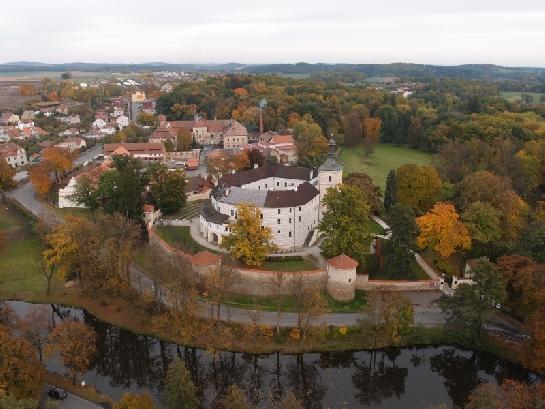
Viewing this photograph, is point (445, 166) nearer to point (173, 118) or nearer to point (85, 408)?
point (85, 408)

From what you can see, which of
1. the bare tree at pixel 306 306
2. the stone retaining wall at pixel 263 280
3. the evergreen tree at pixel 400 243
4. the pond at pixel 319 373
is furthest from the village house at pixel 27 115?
the evergreen tree at pixel 400 243

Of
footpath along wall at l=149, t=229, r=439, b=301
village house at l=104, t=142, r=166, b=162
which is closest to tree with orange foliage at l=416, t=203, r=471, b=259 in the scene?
footpath along wall at l=149, t=229, r=439, b=301

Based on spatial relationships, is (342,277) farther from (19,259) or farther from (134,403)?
(19,259)

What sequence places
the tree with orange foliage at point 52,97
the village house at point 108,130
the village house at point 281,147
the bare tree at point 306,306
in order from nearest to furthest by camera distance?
1. the bare tree at point 306,306
2. the village house at point 281,147
3. the village house at point 108,130
4. the tree with orange foliage at point 52,97

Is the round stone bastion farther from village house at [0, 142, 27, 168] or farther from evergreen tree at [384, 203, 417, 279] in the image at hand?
village house at [0, 142, 27, 168]

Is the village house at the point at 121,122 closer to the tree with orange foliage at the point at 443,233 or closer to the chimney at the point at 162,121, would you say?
the chimney at the point at 162,121

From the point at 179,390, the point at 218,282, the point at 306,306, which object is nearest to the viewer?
the point at 179,390

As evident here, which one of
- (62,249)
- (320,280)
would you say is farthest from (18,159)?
A: (320,280)
